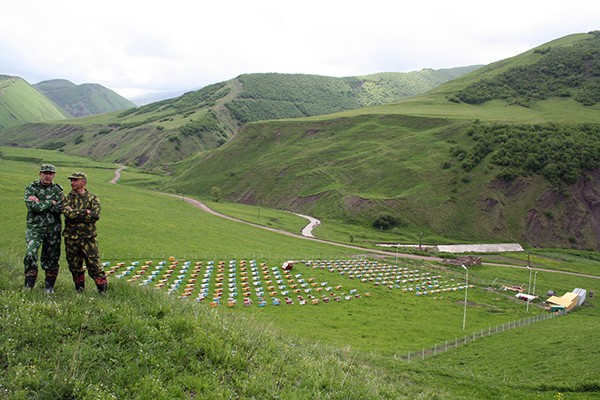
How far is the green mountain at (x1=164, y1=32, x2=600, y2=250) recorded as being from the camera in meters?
105

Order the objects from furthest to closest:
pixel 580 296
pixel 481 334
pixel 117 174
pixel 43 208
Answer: pixel 117 174
pixel 580 296
pixel 481 334
pixel 43 208

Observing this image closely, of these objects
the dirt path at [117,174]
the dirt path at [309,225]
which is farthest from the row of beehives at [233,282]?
the dirt path at [117,174]

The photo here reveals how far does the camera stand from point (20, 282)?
36.6 feet

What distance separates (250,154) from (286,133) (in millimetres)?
17783

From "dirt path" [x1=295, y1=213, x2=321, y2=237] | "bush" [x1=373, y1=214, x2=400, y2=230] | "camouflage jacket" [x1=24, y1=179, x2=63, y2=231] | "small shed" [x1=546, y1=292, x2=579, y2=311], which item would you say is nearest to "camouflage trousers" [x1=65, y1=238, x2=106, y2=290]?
"camouflage jacket" [x1=24, y1=179, x2=63, y2=231]

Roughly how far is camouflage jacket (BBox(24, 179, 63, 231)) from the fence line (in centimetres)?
2396

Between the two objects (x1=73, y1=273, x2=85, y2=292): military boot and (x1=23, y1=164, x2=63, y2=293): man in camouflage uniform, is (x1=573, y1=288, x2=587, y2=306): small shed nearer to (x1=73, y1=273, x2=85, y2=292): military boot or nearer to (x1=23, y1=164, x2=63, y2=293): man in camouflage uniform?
(x1=73, y1=273, x2=85, y2=292): military boot

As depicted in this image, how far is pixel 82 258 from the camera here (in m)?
11.4

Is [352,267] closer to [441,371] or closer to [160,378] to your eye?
[441,371]

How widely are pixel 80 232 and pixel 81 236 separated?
0.40 ft

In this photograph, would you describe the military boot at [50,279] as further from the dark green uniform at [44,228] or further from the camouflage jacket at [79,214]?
the camouflage jacket at [79,214]

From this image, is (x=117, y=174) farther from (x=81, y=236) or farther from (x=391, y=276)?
(x=81, y=236)

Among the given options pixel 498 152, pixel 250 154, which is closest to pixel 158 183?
pixel 250 154

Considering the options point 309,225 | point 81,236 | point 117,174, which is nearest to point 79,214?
point 81,236
